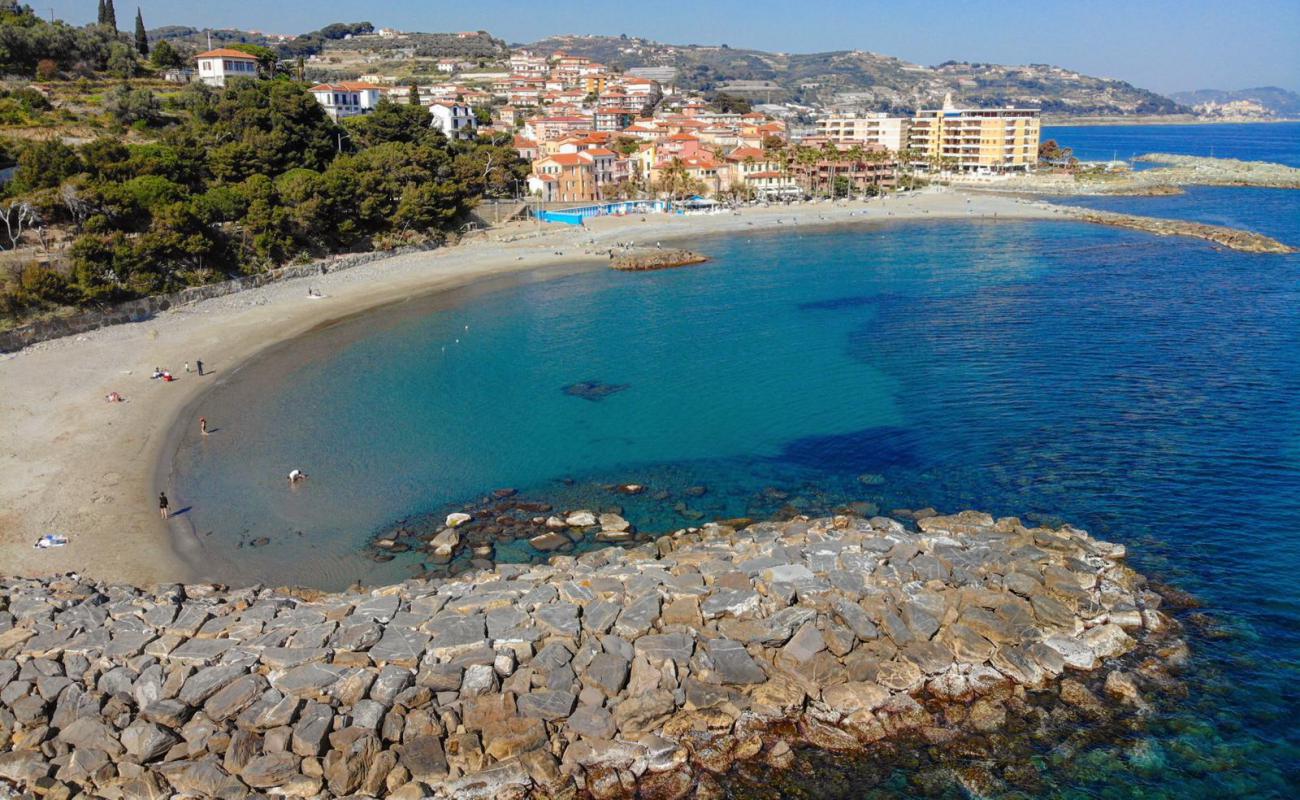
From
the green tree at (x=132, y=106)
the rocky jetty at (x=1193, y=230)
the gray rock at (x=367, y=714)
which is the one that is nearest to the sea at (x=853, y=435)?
the gray rock at (x=367, y=714)

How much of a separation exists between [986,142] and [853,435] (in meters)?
113

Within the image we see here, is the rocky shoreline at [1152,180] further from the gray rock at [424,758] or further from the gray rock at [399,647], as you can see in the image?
the gray rock at [424,758]

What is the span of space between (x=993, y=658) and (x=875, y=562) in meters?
3.30

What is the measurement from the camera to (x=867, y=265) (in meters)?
65.0

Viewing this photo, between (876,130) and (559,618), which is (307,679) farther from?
(876,130)

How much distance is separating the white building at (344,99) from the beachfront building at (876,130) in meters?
68.8

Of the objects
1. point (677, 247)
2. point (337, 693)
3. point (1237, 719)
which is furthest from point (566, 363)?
point (677, 247)

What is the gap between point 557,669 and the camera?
16.3 meters

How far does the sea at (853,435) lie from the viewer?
1708 centimetres

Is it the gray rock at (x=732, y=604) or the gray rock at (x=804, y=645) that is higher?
the gray rock at (x=732, y=604)

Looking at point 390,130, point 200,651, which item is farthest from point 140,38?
point 200,651

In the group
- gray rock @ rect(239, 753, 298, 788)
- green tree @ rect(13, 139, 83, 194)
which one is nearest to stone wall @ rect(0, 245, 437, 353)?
green tree @ rect(13, 139, 83, 194)

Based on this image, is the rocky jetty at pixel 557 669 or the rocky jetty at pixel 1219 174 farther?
the rocky jetty at pixel 1219 174

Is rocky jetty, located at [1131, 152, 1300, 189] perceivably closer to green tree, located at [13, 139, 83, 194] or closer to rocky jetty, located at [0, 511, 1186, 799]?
rocky jetty, located at [0, 511, 1186, 799]
